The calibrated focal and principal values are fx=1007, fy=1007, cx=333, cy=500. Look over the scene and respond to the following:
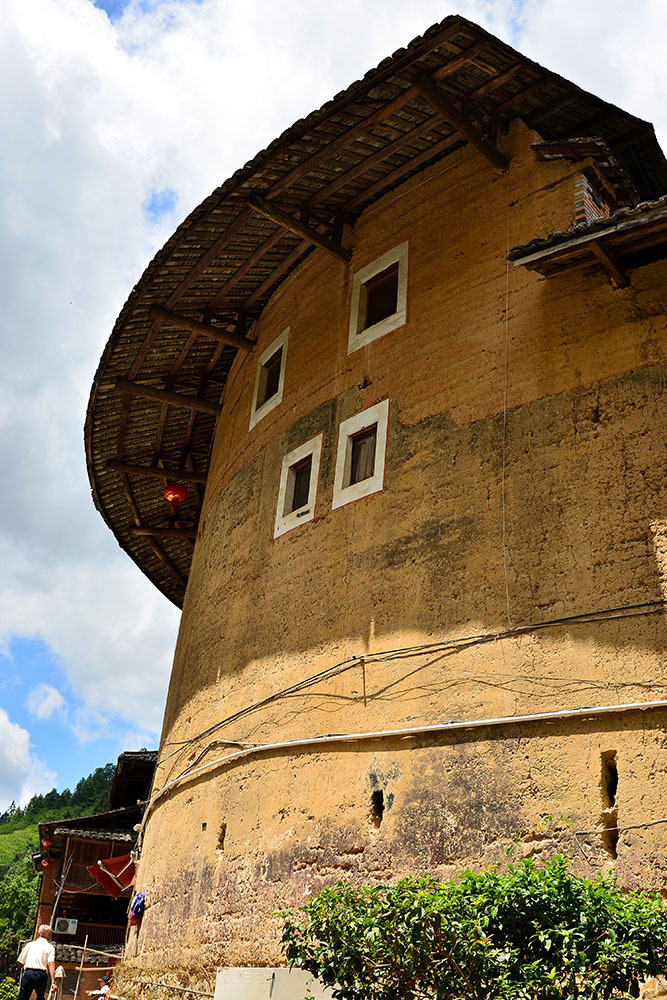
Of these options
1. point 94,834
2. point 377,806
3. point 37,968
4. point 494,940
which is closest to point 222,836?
point 37,968

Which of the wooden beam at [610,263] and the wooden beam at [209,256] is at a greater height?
the wooden beam at [209,256]

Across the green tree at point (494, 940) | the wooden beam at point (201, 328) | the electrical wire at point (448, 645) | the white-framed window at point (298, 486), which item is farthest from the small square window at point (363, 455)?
the green tree at point (494, 940)

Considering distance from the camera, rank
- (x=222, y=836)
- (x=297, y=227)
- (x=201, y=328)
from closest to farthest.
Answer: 1. (x=222, y=836)
2. (x=297, y=227)
3. (x=201, y=328)

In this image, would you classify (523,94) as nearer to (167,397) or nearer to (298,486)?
(298,486)

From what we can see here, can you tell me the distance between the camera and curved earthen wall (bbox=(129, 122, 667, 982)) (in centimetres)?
824

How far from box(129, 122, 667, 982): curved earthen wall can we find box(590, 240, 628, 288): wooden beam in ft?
0.55

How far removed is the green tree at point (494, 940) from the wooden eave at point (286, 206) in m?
7.86

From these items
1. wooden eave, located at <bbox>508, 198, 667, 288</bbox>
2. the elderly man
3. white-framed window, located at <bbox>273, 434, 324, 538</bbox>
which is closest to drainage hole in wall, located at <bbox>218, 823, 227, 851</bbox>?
the elderly man

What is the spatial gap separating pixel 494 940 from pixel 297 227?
8681mm

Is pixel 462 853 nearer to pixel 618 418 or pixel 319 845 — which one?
pixel 319 845

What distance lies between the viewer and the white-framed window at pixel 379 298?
38.8 ft

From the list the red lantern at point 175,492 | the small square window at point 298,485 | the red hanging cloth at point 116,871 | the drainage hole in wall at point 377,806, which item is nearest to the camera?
the drainage hole in wall at point 377,806

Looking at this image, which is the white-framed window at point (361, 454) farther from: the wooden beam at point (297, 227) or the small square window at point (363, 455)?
the wooden beam at point (297, 227)

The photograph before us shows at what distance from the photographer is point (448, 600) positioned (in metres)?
9.55
